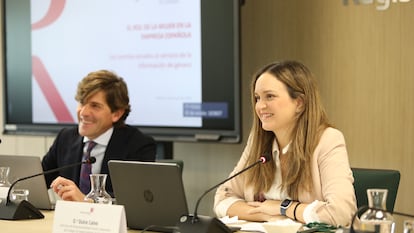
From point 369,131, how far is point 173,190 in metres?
1.87

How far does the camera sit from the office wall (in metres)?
4.29

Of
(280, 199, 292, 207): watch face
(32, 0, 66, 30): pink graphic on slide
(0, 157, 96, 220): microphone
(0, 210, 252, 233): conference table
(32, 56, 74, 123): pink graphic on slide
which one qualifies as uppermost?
(32, 0, 66, 30): pink graphic on slide

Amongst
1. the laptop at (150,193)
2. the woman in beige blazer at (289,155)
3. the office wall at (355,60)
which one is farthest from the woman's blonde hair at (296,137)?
the office wall at (355,60)

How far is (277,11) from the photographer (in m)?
4.73

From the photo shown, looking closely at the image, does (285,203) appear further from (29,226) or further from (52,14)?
(52,14)

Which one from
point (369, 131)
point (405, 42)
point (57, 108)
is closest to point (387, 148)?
point (369, 131)

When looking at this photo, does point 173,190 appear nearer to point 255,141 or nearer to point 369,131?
point 255,141

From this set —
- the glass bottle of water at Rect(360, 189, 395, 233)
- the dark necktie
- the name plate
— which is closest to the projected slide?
the dark necktie

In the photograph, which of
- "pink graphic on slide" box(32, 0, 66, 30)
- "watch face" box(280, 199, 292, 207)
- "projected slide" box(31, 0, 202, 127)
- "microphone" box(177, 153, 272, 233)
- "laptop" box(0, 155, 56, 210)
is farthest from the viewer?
"pink graphic on slide" box(32, 0, 66, 30)

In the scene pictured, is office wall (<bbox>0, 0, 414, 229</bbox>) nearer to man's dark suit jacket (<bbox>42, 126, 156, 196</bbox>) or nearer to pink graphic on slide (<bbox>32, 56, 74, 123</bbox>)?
man's dark suit jacket (<bbox>42, 126, 156, 196</bbox>)

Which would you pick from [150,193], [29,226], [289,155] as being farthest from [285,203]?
[29,226]

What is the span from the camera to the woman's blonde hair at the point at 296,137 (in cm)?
336

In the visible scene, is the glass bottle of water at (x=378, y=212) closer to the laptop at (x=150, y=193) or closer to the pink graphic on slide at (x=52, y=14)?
the laptop at (x=150, y=193)

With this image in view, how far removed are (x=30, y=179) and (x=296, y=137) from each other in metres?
1.15
